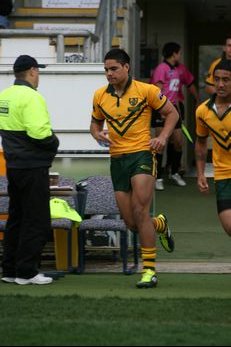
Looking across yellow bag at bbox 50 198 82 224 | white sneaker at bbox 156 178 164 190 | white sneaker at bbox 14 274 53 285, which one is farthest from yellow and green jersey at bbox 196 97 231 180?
white sneaker at bbox 156 178 164 190

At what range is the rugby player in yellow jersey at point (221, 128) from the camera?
27.7 feet

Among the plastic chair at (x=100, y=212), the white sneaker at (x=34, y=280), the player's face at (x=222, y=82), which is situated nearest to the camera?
the player's face at (x=222, y=82)

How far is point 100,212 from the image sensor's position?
10.7m

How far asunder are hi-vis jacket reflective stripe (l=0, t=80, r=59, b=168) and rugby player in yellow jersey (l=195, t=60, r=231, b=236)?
138 cm

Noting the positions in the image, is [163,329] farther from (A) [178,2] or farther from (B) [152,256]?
(A) [178,2]

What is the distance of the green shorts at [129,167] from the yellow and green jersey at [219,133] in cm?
63

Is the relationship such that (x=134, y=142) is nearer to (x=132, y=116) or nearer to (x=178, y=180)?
(x=132, y=116)

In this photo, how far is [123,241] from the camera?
10.0 meters

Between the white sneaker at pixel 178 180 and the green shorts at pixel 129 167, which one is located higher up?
the green shorts at pixel 129 167

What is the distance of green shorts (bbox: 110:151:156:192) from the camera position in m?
9.03

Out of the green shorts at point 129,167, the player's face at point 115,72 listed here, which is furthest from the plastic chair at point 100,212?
the player's face at point 115,72

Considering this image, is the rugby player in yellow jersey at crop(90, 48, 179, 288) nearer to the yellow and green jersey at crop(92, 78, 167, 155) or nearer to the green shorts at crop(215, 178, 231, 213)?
the yellow and green jersey at crop(92, 78, 167, 155)

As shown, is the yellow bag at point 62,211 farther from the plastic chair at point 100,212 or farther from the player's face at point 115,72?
the player's face at point 115,72

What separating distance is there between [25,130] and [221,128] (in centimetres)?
176
